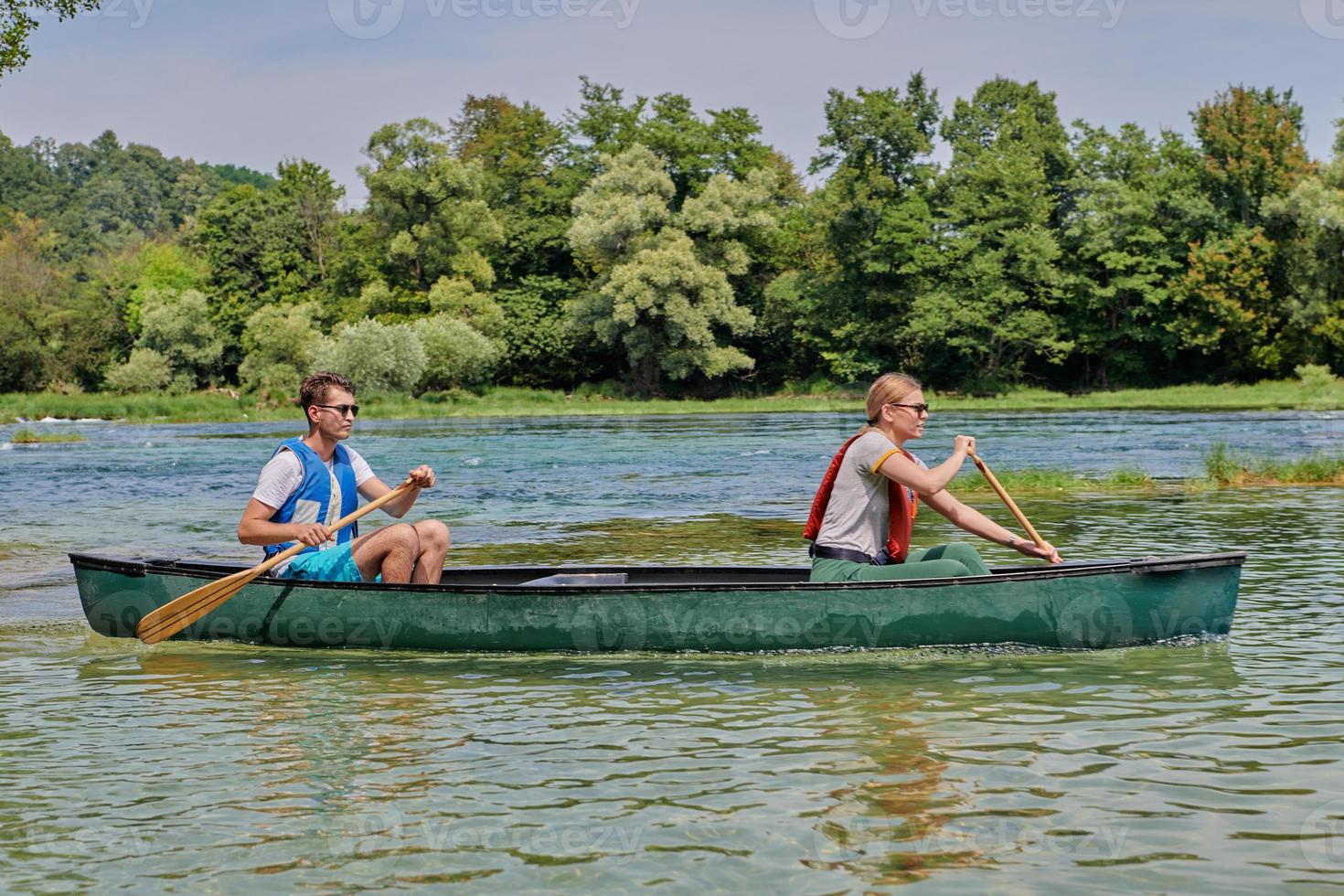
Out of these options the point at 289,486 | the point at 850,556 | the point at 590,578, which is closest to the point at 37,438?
the point at 590,578

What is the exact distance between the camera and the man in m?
7.39

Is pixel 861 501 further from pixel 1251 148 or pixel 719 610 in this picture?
pixel 1251 148

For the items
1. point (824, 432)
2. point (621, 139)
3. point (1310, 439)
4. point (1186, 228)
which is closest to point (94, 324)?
point (621, 139)

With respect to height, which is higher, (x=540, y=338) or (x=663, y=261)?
(x=663, y=261)

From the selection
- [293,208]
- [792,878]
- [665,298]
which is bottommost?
[792,878]

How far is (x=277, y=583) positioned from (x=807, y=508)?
9.43 m

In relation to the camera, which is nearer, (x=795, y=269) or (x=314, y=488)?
(x=314, y=488)

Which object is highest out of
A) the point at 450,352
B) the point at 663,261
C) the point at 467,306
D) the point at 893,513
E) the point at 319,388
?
the point at 663,261

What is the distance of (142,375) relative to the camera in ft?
183

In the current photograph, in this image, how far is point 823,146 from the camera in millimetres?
52531

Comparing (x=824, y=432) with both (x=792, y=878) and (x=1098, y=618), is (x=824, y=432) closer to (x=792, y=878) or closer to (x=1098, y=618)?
(x=1098, y=618)

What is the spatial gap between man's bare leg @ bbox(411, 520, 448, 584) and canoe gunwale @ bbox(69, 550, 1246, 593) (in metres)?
0.20

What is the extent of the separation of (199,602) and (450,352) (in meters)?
42.1

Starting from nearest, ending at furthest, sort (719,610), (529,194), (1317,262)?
(719,610) < (1317,262) < (529,194)
